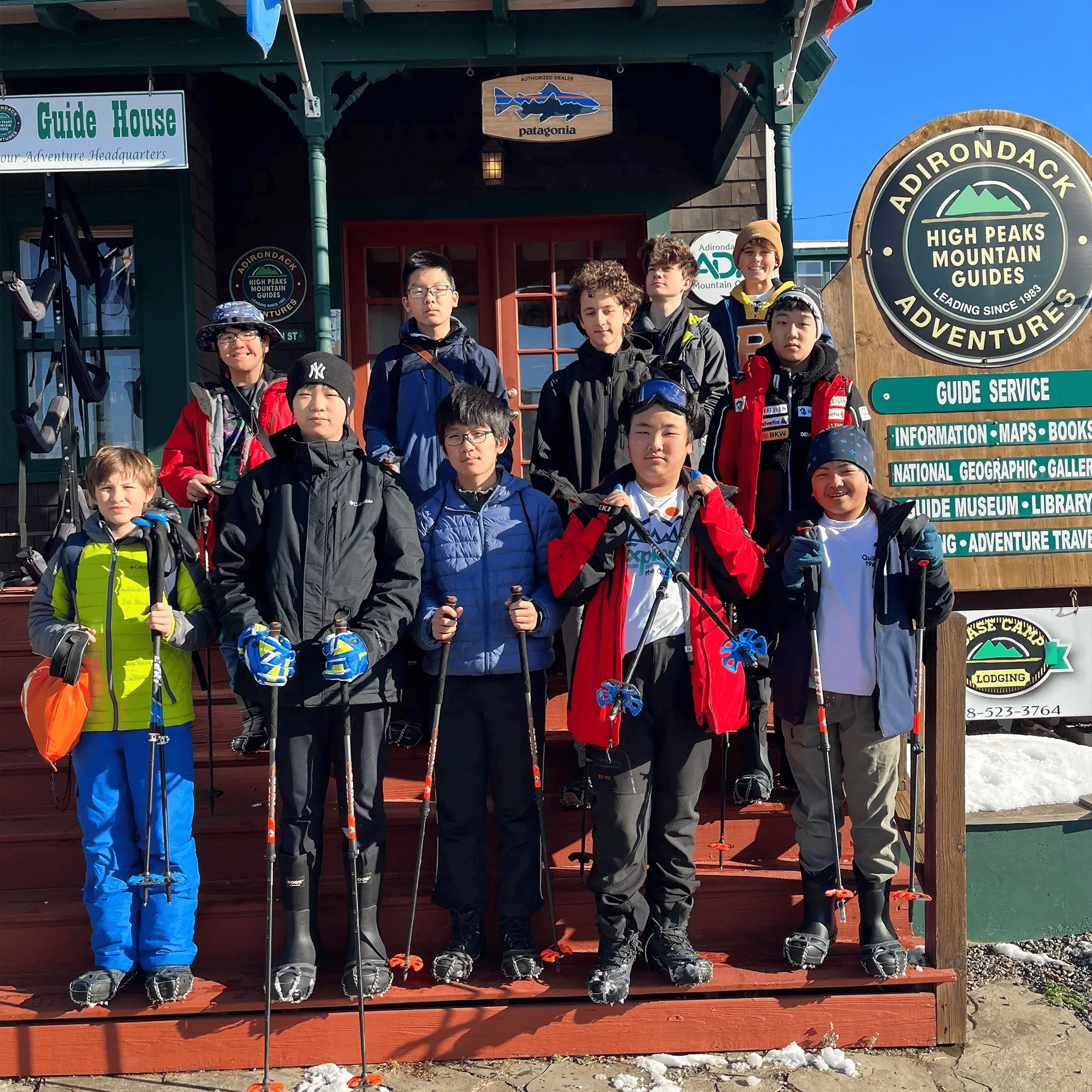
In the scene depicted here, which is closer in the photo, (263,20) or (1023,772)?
(1023,772)

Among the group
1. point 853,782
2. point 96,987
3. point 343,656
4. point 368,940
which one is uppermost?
point 343,656

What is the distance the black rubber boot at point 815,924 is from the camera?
3.16 m

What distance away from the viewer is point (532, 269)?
7199 mm

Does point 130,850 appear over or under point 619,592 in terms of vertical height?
under

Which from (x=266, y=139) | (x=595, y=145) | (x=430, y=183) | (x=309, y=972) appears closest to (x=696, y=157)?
(x=595, y=145)

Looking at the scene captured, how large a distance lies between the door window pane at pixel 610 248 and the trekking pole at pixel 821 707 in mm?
4536

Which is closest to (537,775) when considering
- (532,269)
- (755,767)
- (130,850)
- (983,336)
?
(755,767)

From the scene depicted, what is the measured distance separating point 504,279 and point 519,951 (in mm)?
5149

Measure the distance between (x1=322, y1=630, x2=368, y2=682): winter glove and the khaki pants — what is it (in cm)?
141

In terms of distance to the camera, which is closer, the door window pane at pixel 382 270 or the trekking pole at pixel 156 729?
the trekking pole at pixel 156 729

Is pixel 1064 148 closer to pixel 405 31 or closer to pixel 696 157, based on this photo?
pixel 696 157

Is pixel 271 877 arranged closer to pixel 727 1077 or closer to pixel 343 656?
pixel 343 656

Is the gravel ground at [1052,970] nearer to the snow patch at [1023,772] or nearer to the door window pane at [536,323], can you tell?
the snow patch at [1023,772]

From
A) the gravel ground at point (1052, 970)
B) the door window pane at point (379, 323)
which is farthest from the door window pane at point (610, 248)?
the gravel ground at point (1052, 970)
